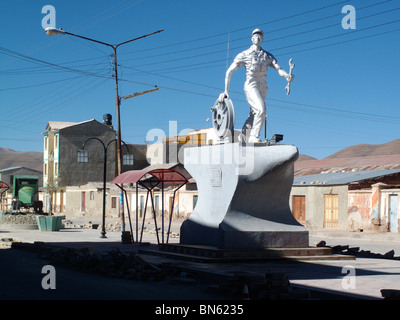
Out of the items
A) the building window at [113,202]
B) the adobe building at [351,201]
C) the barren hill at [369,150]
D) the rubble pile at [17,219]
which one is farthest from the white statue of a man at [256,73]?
the barren hill at [369,150]

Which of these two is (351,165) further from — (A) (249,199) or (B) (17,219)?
(A) (249,199)

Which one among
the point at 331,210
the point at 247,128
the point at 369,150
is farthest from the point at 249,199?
the point at 369,150

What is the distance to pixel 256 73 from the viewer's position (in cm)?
1589

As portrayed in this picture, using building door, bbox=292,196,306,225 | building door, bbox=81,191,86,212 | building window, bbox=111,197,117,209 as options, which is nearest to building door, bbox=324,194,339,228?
building door, bbox=292,196,306,225

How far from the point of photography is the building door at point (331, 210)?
111 feet

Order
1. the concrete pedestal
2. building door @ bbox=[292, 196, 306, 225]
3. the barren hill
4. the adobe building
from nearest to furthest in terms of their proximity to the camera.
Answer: the concrete pedestal
the adobe building
building door @ bbox=[292, 196, 306, 225]
the barren hill

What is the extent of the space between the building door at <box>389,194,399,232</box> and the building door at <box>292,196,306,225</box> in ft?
23.3

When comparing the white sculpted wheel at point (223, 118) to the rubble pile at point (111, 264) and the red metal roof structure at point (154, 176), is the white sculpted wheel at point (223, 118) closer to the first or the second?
the red metal roof structure at point (154, 176)

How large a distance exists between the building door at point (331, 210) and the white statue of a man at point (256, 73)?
62.2 ft

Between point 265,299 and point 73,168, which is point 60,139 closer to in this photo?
point 73,168

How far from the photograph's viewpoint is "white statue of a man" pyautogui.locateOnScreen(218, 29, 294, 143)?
1570cm

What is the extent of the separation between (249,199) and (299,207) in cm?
2223

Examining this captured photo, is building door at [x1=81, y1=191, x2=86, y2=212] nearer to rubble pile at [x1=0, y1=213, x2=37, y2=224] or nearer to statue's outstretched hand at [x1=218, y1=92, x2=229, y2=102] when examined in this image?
rubble pile at [x1=0, y1=213, x2=37, y2=224]
